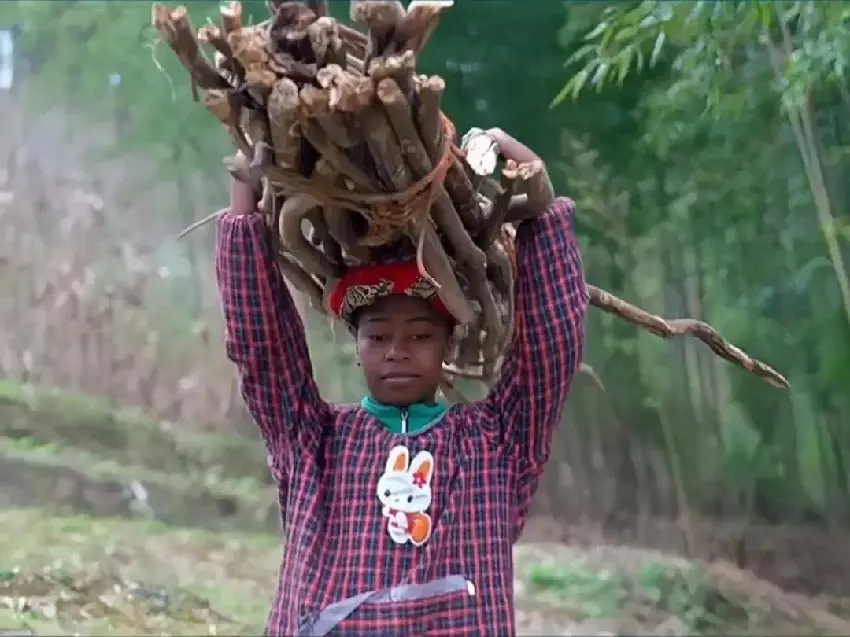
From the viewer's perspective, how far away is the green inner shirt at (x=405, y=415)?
76 centimetres

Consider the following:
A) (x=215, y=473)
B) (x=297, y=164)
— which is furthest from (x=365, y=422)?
(x=215, y=473)

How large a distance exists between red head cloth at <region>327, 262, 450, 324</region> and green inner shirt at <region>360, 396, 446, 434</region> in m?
0.08

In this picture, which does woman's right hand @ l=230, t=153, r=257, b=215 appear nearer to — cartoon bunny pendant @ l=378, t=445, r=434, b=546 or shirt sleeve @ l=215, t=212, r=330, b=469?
shirt sleeve @ l=215, t=212, r=330, b=469

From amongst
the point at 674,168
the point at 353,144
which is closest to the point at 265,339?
the point at 353,144

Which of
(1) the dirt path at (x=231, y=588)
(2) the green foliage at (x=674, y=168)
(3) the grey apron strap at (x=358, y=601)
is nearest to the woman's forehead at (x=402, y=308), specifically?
(3) the grey apron strap at (x=358, y=601)

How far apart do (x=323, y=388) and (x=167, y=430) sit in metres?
0.30

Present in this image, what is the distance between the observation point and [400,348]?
76 centimetres

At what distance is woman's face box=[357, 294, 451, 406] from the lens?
759mm

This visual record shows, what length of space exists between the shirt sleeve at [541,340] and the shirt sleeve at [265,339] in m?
0.16

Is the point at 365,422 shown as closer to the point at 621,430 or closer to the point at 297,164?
the point at 297,164

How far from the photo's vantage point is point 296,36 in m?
0.59

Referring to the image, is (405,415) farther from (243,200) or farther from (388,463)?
(243,200)

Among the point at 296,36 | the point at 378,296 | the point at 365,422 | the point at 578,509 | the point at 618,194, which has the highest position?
the point at 618,194

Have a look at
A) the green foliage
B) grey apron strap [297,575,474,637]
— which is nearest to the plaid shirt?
grey apron strap [297,575,474,637]
